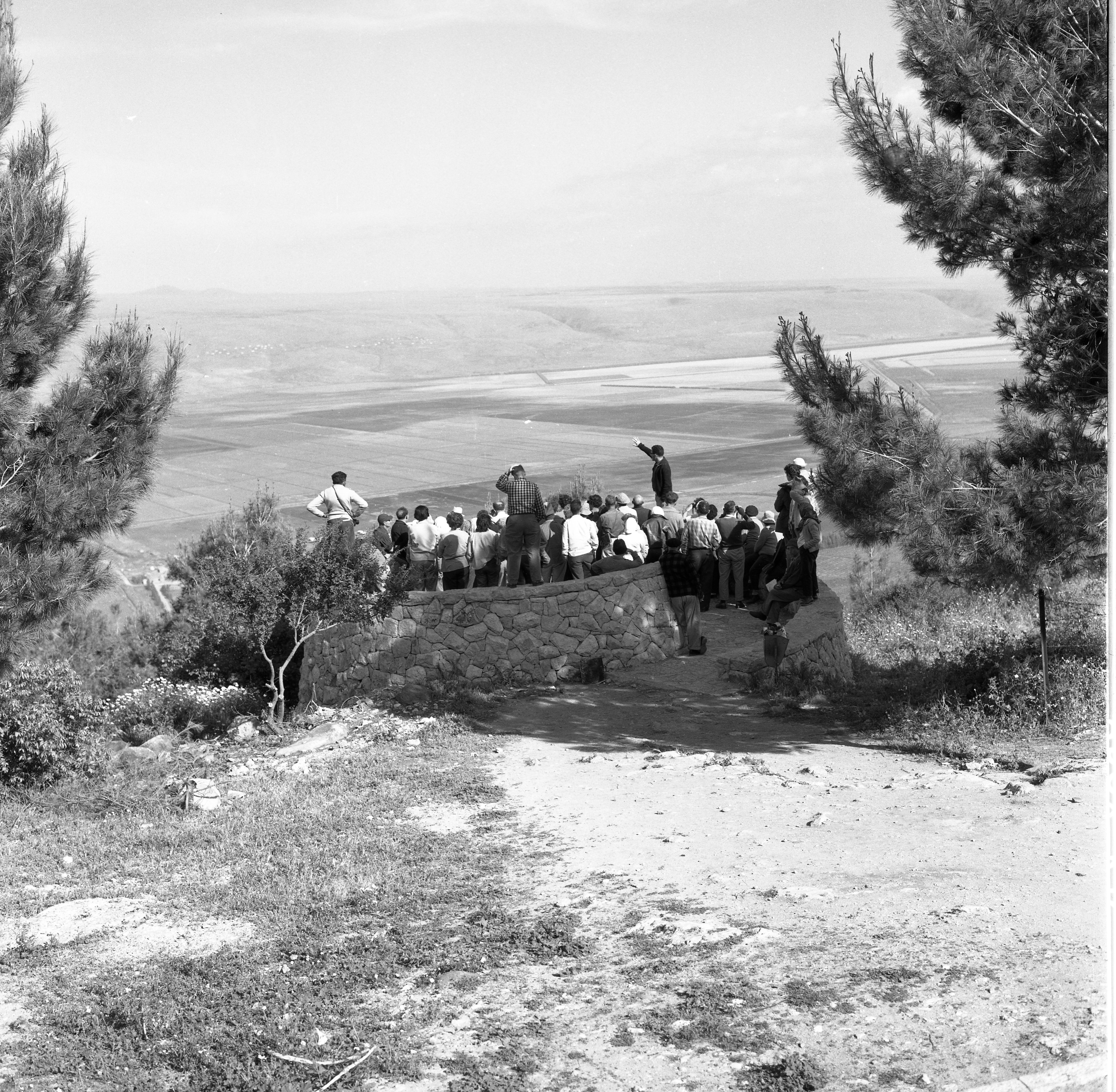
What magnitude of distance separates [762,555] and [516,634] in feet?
11.3

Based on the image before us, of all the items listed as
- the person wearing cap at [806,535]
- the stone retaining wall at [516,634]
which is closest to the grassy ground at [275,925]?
the stone retaining wall at [516,634]

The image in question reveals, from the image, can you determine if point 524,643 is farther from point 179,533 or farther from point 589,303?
point 589,303

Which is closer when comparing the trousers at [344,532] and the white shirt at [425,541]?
the trousers at [344,532]

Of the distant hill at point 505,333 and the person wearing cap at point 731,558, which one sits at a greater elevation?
the distant hill at point 505,333

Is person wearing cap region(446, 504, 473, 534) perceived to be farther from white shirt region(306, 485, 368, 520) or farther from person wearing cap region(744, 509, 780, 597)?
person wearing cap region(744, 509, 780, 597)

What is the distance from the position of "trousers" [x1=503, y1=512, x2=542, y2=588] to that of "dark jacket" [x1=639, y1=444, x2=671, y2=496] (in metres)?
2.47

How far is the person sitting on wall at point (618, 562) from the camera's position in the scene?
14.4 metres

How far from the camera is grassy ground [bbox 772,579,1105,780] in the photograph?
32.7 feet

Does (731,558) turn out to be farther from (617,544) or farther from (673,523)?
(617,544)

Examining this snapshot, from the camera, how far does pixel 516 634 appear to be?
→ 13.1 metres

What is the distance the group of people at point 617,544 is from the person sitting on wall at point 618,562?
13 mm

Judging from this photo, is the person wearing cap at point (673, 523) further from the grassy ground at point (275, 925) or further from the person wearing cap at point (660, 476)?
the grassy ground at point (275, 925)

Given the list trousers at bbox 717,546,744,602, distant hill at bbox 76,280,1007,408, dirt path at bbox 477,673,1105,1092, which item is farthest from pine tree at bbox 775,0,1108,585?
distant hill at bbox 76,280,1007,408

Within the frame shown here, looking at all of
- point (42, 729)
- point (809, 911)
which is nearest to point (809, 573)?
point (809, 911)
